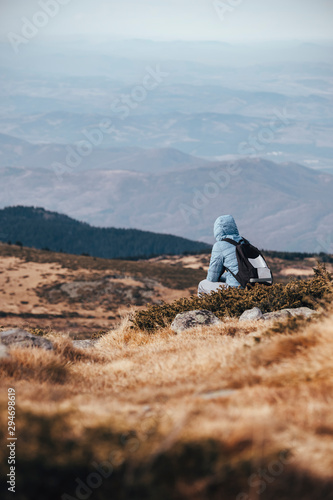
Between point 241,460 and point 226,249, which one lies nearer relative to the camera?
point 241,460

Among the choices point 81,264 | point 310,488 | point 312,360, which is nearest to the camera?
point 310,488

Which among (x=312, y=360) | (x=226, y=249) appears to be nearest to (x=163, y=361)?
(x=312, y=360)

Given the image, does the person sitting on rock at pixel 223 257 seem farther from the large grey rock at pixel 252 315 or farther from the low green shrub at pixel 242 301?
the large grey rock at pixel 252 315

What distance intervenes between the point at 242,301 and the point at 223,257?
4.94 ft

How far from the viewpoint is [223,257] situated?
46.3ft

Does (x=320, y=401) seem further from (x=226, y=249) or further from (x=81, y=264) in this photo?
(x=81, y=264)

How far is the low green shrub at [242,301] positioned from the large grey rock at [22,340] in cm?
429

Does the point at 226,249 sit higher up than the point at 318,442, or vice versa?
the point at 226,249

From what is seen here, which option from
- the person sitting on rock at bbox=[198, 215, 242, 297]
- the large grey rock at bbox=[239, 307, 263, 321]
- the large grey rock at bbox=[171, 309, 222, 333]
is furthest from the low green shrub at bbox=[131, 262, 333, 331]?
the large grey rock at bbox=[239, 307, 263, 321]

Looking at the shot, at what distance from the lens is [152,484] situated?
12.1 ft

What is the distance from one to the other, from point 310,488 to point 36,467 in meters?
1.94

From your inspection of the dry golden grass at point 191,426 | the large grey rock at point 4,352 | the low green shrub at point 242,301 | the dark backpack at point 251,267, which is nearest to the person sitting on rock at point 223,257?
the dark backpack at point 251,267

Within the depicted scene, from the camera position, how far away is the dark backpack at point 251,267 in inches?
541

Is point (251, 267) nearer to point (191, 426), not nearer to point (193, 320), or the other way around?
point (193, 320)
